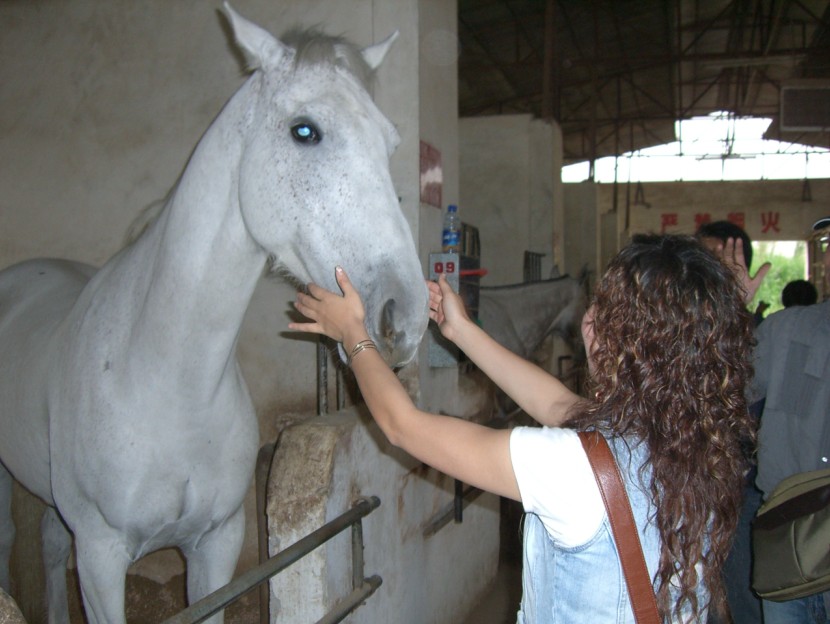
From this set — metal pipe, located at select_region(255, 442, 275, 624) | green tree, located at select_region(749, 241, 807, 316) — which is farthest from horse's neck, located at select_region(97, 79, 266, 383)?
green tree, located at select_region(749, 241, 807, 316)

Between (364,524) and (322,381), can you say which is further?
(322,381)

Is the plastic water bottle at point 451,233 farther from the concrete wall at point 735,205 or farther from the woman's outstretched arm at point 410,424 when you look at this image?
the concrete wall at point 735,205

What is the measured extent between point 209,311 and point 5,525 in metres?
1.88

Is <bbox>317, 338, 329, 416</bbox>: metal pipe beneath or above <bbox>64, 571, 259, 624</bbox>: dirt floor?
above

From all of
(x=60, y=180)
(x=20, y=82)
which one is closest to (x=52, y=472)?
(x=60, y=180)

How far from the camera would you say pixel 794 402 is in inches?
78.0

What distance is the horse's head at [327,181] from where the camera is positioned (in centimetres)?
146

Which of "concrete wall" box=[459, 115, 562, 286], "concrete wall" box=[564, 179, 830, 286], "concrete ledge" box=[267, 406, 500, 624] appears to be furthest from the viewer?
"concrete wall" box=[564, 179, 830, 286]

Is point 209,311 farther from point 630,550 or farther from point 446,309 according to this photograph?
point 630,550

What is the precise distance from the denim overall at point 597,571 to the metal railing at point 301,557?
0.66 metres

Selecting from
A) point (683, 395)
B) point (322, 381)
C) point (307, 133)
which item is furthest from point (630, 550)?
point (322, 381)

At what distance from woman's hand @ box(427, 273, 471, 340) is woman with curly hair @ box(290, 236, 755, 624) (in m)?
0.51

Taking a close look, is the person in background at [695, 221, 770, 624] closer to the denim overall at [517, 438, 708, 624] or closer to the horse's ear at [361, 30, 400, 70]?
the horse's ear at [361, 30, 400, 70]

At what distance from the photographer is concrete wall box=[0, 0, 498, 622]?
294 cm
